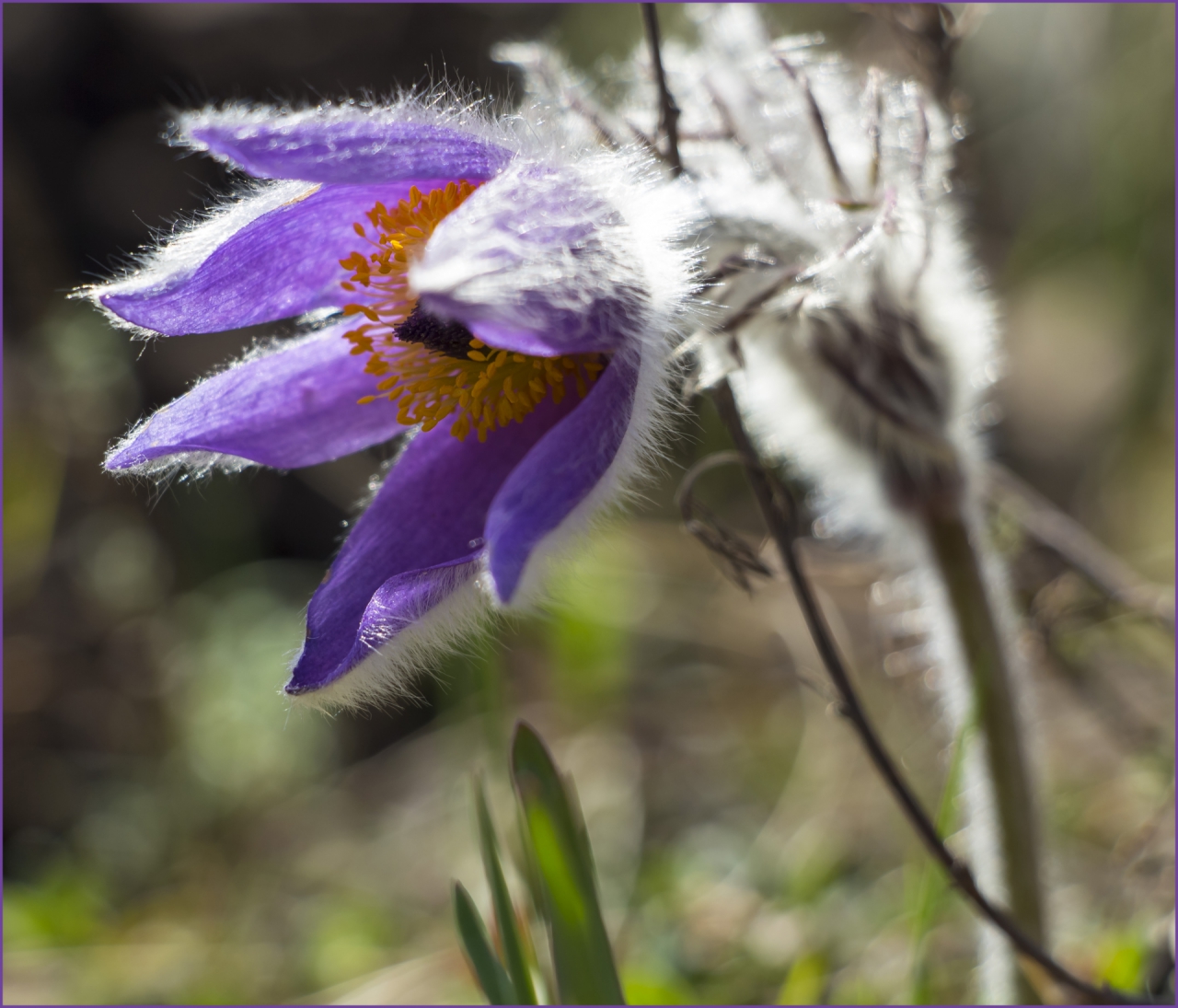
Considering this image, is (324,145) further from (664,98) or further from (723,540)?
(723,540)

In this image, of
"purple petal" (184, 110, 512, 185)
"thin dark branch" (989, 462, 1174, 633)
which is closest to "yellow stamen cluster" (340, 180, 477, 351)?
"purple petal" (184, 110, 512, 185)

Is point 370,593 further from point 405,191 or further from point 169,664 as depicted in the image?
point 169,664

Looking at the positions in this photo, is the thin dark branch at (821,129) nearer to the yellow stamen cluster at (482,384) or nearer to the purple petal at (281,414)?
the yellow stamen cluster at (482,384)

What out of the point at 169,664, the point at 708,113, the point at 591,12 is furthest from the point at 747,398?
the point at 591,12

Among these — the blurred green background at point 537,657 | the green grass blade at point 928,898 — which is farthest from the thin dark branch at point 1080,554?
the green grass blade at point 928,898

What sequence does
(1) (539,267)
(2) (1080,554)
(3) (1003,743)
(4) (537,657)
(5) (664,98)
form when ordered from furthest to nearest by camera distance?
(4) (537,657), (2) (1080,554), (3) (1003,743), (5) (664,98), (1) (539,267)

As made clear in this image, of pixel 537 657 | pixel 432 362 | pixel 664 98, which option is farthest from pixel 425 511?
pixel 537 657

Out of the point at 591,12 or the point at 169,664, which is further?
the point at 591,12
